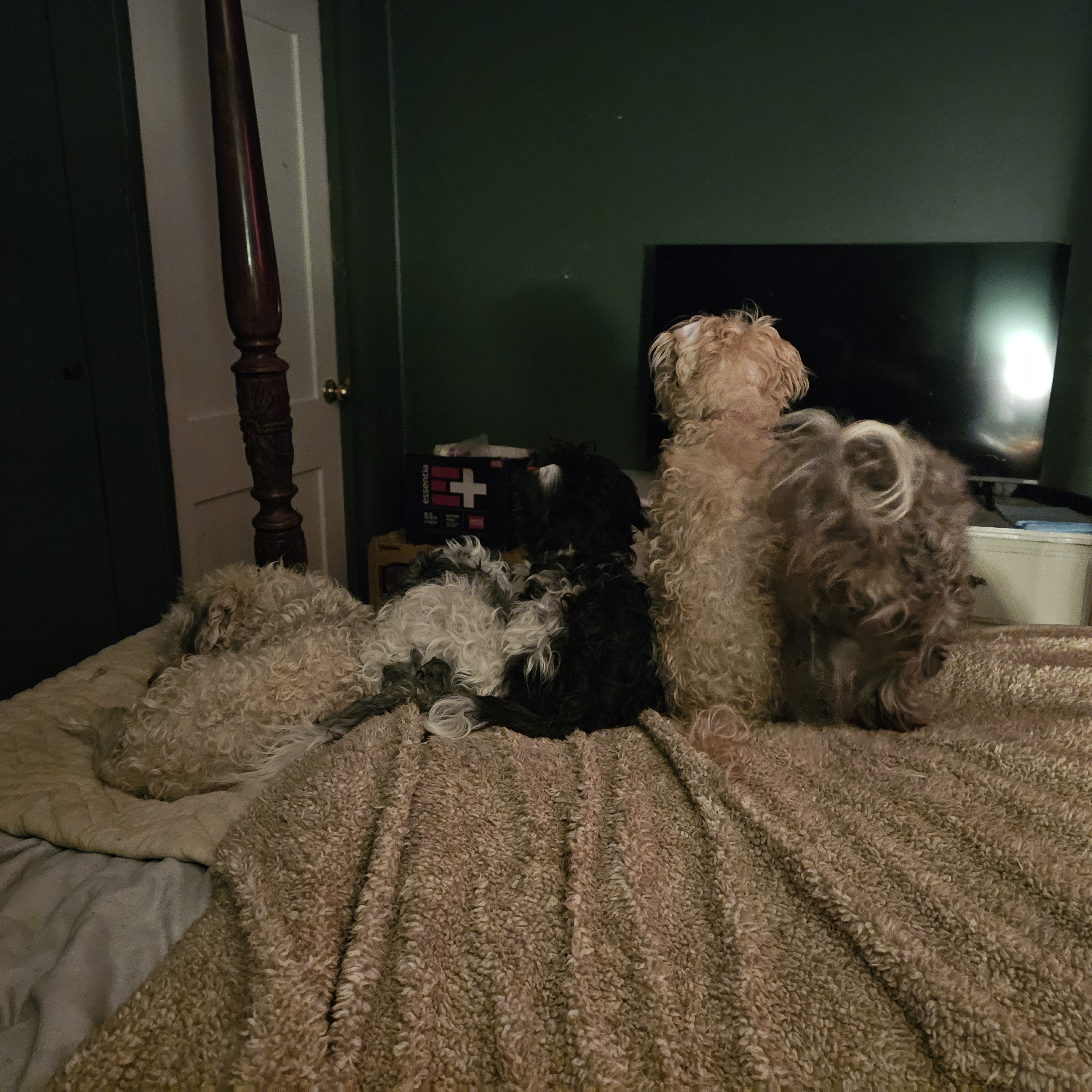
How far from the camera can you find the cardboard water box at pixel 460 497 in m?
2.62

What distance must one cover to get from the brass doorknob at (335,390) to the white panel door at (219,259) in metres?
0.02

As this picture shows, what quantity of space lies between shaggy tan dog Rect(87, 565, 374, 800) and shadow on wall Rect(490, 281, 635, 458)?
6.13 feet

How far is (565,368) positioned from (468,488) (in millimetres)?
762

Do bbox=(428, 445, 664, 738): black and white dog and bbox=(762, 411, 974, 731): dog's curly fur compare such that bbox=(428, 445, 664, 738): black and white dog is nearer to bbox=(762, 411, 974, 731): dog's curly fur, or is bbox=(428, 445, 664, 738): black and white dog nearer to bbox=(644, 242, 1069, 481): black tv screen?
bbox=(762, 411, 974, 731): dog's curly fur

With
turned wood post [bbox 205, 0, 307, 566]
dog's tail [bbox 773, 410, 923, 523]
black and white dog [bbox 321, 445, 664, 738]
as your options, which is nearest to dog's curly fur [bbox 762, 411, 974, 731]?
dog's tail [bbox 773, 410, 923, 523]

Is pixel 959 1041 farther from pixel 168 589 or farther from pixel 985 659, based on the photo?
pixel 168 589

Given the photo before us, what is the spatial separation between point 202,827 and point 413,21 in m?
3.10

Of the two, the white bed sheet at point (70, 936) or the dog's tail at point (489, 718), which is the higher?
the dog's tail at point (489, 718)

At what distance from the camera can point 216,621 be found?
1.30 meters

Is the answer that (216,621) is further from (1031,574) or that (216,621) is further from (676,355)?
(1031,574)

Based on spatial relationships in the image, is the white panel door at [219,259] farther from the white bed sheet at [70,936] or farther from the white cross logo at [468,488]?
the white bed sheet at [70,936]

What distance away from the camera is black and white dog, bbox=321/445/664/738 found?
3.58 ft

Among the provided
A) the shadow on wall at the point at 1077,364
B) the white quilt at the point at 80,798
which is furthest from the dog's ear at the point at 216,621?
the shadow on wall at the point at 1077,364

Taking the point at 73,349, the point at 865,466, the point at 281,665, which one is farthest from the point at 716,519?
the point at 73,349
